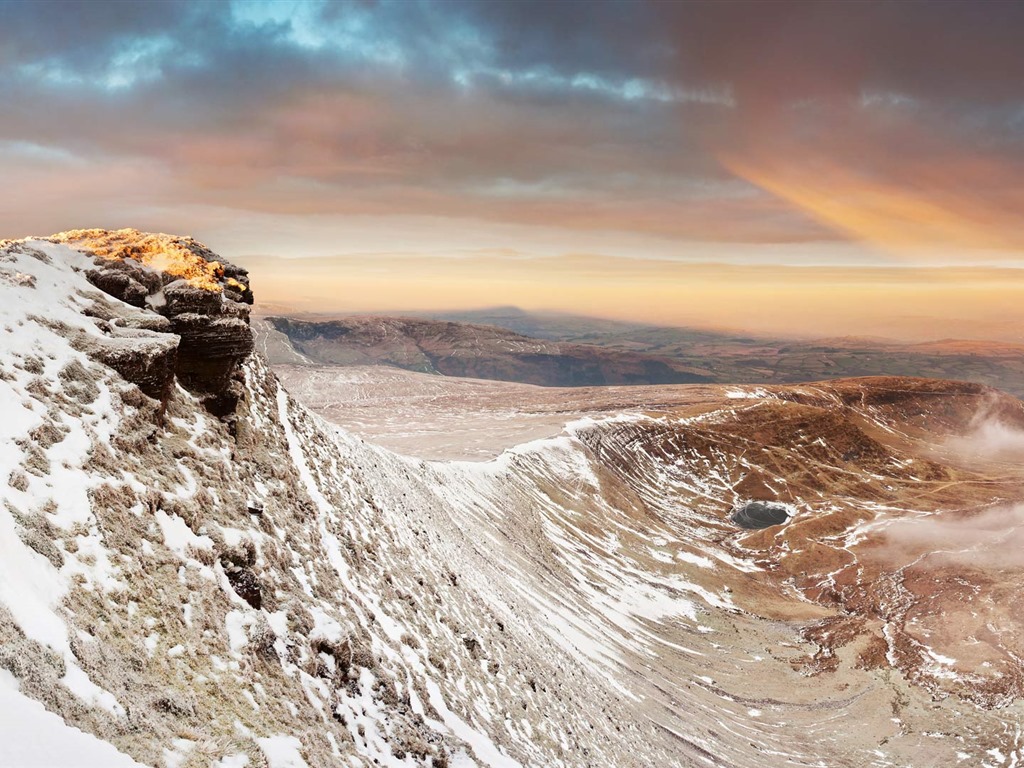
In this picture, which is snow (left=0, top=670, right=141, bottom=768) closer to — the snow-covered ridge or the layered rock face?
the snow-covered ridge

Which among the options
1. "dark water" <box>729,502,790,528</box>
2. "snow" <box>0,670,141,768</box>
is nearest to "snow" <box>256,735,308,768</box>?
"snow" <box>0,670,141,768</box>

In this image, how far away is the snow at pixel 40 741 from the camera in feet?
20.3

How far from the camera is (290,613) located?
600 inches

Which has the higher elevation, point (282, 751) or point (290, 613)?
point (290, 613)

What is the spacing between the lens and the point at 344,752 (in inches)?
494

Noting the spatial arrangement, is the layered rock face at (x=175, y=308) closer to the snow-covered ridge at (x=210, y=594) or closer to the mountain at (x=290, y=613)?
the mountain at (x=290, y=613)

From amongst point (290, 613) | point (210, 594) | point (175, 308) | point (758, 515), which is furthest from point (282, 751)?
point (758, 515)

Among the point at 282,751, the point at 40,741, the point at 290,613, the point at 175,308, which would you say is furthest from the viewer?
the point at 175,308

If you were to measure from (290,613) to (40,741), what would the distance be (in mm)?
8943

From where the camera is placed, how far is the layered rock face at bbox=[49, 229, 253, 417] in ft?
62.7

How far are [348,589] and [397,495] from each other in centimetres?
1685

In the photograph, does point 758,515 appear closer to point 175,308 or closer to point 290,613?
point 290,613

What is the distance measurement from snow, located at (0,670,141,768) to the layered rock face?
12057 mm

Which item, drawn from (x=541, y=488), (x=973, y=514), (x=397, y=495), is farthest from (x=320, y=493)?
(x=973, y=514)
